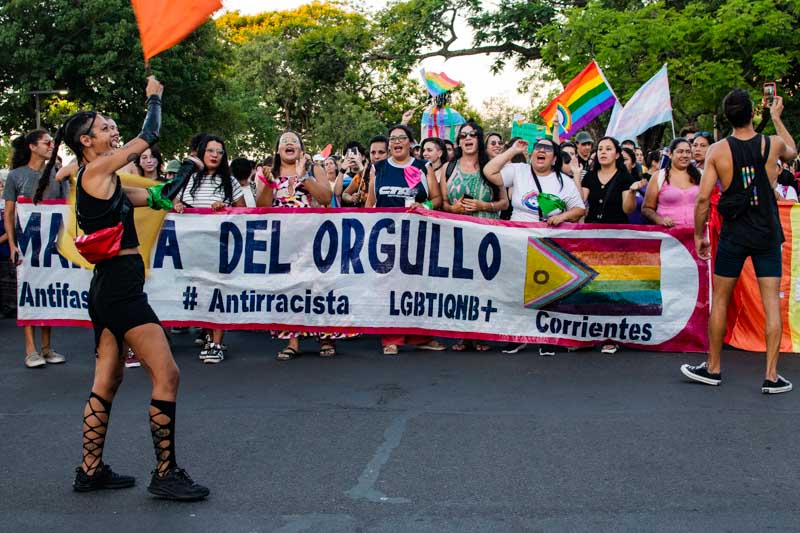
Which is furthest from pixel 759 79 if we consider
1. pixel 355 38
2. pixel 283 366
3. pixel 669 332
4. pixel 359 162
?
pixel 283 366

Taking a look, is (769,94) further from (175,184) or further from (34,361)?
(34,361)

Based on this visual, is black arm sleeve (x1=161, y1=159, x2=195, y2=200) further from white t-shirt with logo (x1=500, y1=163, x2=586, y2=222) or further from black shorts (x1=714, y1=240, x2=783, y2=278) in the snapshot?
white t-shirt with logo (x1=500, y1=163, x2=586, y2=222)

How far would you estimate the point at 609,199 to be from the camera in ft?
29.2

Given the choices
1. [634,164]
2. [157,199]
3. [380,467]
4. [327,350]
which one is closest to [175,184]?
[157,199]

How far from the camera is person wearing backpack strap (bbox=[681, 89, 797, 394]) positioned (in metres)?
6.70

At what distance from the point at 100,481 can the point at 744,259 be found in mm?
4556

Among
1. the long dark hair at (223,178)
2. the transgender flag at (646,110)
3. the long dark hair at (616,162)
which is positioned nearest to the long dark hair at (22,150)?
the long dark hair at (223,178)

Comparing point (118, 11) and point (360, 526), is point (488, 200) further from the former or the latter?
point (118, 11)

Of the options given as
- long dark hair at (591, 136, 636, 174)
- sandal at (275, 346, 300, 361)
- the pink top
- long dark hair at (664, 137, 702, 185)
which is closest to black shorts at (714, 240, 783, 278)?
the pink top

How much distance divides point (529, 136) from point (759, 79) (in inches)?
618

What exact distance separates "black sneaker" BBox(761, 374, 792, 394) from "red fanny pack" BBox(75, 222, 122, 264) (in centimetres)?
441

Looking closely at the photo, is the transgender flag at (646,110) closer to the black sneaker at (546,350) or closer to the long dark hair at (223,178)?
the black sneaker at (546,350)

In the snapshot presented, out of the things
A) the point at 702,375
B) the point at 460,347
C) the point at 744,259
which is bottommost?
the point at 460,347

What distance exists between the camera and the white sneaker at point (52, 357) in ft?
27.7
